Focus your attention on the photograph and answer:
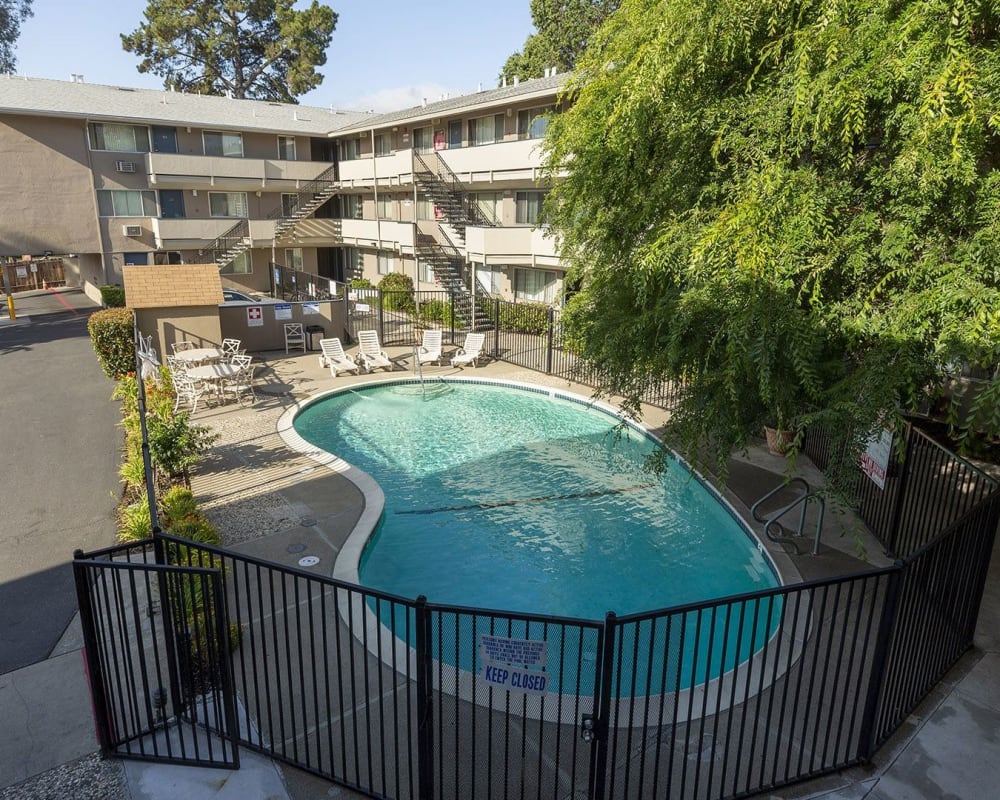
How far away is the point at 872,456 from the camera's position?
8570mm

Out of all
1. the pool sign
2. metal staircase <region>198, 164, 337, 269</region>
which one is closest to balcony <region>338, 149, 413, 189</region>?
metal staircase <region>198, 164, 337, 269</region>

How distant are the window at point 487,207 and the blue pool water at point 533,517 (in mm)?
13708

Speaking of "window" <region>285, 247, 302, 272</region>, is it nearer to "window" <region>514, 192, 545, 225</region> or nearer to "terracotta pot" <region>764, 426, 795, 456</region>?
"window" <region>514, 192, 545, 225</region>

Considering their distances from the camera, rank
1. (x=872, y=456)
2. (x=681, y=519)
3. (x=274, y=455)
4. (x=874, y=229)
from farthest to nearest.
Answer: (x=274, y=455) → (x=681, y=519) → (x=872, y=456) → (x=874, y=229)

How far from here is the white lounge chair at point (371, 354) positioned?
19719 millimetres

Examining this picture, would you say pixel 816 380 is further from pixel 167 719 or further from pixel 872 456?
pixel 167 719

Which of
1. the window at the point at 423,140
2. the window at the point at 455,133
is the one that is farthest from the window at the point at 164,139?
the window at the point at 455,133

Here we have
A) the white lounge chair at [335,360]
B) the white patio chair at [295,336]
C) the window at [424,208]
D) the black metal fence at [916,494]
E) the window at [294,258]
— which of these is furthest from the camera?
the window at [294,258]

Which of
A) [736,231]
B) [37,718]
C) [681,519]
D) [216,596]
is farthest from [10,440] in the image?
[736,231]

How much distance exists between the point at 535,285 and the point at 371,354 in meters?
9.95

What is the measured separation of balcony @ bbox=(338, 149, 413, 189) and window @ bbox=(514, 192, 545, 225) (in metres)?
5.23

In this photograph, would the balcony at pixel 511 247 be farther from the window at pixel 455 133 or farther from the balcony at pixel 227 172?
the balcony at pixel 227 172

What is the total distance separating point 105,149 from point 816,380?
3472 centimetres

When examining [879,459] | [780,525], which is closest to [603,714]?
[879,459]
